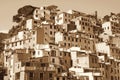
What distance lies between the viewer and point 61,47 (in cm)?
3319

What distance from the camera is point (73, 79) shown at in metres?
26.5

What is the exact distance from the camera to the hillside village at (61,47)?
2662 centimetres

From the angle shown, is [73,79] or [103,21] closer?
[73,79]

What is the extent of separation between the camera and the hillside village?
26.6m

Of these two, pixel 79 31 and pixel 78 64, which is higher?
pixel 79 31

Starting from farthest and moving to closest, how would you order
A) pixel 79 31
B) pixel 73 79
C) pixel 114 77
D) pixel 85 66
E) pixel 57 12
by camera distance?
1. pixel 57 12
2. pixel 79 31
3. pixel 114 77
4. pixel 85 66
5. pixel 73 79

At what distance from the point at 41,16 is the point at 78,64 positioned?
12307mm

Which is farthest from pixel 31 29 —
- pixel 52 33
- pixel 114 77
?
pixel 114 77

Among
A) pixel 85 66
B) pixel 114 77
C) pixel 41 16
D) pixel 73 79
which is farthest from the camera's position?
pixel 41 16

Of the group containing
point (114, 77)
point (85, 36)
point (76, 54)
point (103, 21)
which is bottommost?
point (114, 77)

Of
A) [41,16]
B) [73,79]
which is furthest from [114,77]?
[41,16]

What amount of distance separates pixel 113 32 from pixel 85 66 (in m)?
13.2

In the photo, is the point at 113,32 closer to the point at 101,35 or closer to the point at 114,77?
the point at 101,35

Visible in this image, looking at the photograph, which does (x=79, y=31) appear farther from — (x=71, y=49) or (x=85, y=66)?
(x=85, y=66)
